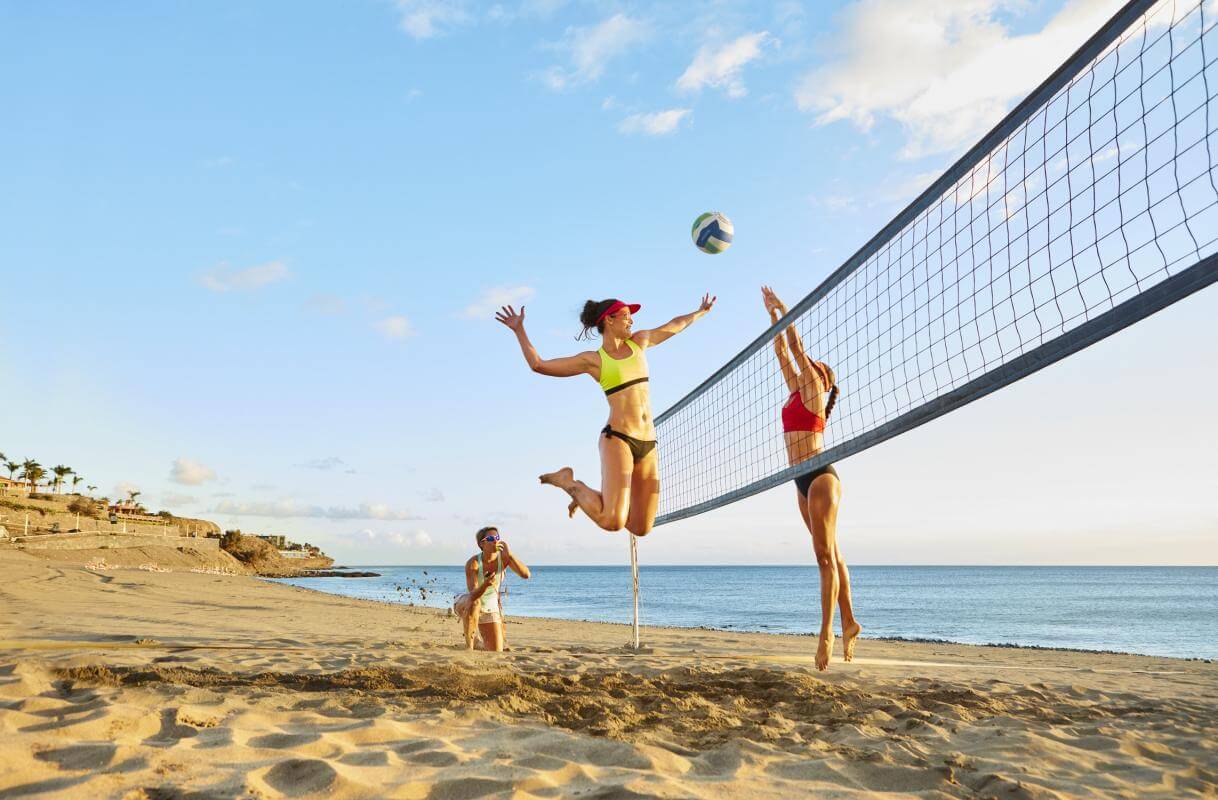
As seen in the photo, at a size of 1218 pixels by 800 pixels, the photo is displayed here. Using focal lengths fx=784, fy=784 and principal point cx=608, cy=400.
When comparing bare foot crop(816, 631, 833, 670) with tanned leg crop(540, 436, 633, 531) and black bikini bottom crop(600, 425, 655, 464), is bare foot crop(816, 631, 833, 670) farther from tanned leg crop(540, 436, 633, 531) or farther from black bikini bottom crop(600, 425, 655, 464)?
black bikini bottom crop(600, 425, 655, 464)

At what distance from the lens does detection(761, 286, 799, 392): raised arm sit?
557 centimetres

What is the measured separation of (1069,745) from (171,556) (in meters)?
41.8

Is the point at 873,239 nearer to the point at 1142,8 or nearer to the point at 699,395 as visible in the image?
the point at 1142,8

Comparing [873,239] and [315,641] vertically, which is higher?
[873,239]

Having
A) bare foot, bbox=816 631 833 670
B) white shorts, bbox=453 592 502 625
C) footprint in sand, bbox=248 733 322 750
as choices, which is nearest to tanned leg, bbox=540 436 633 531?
bare foot, bbox=816 631 833 670

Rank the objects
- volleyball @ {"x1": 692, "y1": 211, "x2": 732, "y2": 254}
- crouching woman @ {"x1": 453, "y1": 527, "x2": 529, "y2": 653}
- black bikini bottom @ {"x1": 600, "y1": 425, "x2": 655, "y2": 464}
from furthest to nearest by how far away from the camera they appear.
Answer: crouching woman @ {"x1": 453, "y1": 527, "x2": 529, "y2": 653} → volleyball @ {"x1": 692, "y1": 211, "x2": 732, "y2": 254} → black bikini bottom @ {"x1": 600, "y1": 425, "x2": 655, "y2": 464}

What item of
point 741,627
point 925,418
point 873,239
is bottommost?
point 741,627

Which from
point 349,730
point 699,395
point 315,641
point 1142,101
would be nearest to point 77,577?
point 315,641

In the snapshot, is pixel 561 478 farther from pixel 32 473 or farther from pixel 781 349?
pixel 32 473

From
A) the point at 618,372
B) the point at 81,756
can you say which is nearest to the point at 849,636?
the point at 618,372

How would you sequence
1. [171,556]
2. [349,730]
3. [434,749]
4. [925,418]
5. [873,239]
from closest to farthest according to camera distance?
1. [434,749]
2. [349,730]
3. [925,418]
4. [873,239]
5. [171,556]

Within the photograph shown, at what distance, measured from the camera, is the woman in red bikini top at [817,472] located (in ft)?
17.2

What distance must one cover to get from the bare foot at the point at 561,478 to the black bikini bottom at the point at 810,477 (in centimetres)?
170

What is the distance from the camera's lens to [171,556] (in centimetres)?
3769
